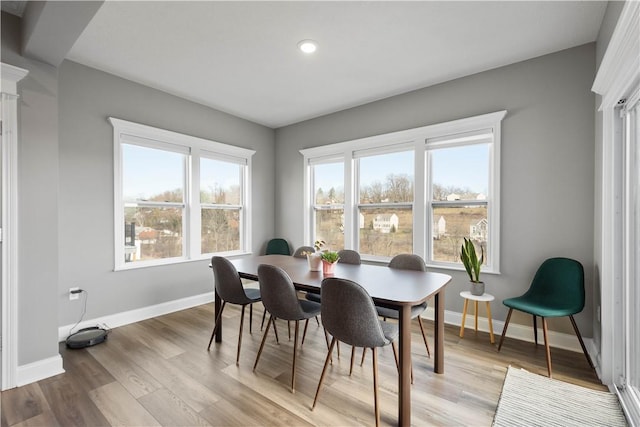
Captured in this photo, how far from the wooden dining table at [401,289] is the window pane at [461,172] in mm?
1299

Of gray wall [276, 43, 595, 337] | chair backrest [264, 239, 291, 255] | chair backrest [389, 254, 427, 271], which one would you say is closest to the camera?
gray wall [276, 43, 595, 337]

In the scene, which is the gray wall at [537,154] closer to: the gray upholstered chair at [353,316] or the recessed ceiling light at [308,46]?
the recessed ceiling light at [308,46]

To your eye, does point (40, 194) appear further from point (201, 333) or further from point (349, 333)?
point (349, 333)

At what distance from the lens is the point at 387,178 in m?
4.06

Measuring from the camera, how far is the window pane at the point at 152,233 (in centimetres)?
354

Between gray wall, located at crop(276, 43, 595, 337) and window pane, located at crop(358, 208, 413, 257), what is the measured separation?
0.76 metres

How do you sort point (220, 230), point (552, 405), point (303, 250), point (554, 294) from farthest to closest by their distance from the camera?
point (220, 230) < point (303, 250) < point (554, 294) < point (552, 405)

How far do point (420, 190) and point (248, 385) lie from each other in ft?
9.07

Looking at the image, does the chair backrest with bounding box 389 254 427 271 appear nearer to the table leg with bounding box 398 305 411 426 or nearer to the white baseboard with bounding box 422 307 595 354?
the white baseboard with bounding box 422 307 595 354

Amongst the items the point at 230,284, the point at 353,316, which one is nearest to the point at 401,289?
the point at 353,316

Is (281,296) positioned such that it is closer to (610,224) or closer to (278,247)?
(610,224)

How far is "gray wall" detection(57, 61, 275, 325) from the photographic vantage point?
3.00 m

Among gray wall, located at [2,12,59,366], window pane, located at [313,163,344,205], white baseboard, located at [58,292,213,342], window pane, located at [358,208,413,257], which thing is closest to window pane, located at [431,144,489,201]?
window pane, located at [358,208,413,257]

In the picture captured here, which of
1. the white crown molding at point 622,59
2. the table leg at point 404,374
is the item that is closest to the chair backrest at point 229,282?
the table leg at point 404,374
